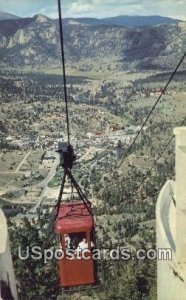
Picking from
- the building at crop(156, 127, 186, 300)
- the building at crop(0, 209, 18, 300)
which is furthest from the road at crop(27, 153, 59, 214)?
the building at crop(156, 127, 186, 300)

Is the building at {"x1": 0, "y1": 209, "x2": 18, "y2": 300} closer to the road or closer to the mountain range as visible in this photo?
the road

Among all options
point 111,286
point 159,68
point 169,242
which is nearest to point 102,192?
point 111,286

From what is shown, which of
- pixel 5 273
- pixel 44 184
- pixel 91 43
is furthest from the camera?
pixel 91 43

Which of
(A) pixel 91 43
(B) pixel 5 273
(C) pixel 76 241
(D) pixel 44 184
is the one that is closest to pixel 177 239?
(C) pixel 76 241

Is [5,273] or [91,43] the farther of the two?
[91,43]

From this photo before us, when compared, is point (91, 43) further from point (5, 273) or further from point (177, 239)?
point (177, 239)

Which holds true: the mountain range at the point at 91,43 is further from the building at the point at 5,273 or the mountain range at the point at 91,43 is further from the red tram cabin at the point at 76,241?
the red tram cabin at the point at 76,241

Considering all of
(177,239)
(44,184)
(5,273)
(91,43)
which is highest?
(91,43)

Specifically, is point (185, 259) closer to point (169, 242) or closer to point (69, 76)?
point (169, 242)
